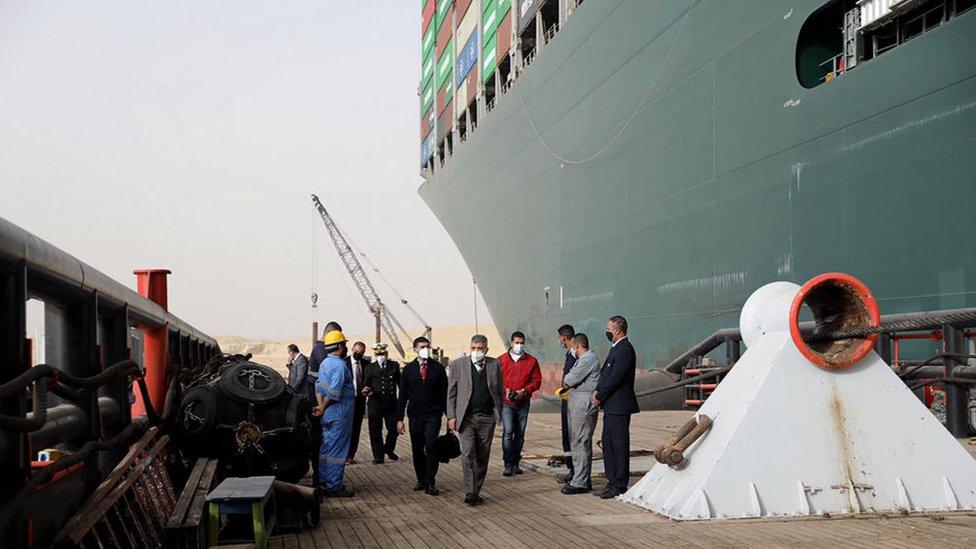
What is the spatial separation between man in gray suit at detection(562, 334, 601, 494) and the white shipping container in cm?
688

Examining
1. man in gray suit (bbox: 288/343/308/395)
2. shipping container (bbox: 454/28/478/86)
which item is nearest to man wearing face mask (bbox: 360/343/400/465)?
man in gray suit (bbox: 288/343/308/395)

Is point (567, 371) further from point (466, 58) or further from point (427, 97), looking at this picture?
point (427, 97)

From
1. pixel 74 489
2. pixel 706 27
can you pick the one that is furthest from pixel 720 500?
pixel 706 27

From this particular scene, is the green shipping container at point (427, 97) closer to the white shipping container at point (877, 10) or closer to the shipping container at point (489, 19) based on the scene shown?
the shipping container at point (489, 19)

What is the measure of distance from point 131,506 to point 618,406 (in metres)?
4.14

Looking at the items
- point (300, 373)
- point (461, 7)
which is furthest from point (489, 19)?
point (300, 373)

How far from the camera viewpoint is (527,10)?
30781mm

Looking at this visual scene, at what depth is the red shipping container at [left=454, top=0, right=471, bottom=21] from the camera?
40719 millimetres

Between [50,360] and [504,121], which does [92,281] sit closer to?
[50,360]

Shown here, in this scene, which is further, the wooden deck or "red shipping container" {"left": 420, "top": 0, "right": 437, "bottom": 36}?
"red shipping container" {"left": 420, "top": 0, "right": 437, "bottom": 36}

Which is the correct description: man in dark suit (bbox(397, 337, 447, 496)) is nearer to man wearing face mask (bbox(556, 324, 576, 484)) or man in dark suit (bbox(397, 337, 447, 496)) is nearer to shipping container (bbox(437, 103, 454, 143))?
man wearing face mask (bbox(556, 324, 576, 484))

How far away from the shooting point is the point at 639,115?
814 inches

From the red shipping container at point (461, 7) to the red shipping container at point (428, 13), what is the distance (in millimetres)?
6708

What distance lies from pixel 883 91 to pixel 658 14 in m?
7.82
